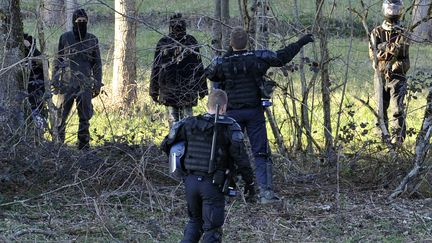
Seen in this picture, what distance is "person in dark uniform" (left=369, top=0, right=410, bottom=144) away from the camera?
9.99 m

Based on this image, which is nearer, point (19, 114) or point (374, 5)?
point (19, 114)

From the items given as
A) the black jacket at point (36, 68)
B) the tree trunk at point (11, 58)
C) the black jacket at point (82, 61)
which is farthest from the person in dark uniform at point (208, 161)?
the black jacket at point (36, 68)

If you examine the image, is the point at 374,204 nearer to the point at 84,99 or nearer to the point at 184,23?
the point at 184,23

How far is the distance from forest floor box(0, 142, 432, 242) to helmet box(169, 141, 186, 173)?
1177 millimetres

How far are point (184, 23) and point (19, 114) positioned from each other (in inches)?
93.7

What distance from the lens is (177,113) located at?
1138 centimetres

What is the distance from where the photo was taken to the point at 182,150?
668cm

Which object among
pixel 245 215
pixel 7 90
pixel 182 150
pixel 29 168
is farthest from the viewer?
pixel 7 90

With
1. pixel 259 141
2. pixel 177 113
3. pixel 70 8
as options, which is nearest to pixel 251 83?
pixel 259 141

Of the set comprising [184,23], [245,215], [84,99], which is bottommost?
[245,215]

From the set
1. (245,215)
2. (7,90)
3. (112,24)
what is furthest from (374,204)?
(112,24)

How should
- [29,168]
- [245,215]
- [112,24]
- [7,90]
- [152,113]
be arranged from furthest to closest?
1. [112,24]
2. [152,113]
3. [7,90]
4. [29,168]
5. [245,215]

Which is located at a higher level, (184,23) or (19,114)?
(184,23)

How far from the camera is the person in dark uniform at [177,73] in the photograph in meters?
10.2
